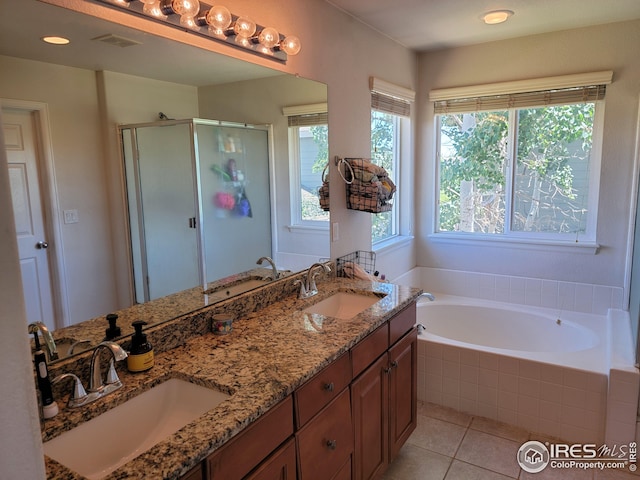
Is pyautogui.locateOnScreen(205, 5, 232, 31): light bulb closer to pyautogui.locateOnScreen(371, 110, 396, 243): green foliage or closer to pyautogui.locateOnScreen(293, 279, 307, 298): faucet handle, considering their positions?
pyautogui.locateOnScreen(293, 279, 307, 298): faucet handle

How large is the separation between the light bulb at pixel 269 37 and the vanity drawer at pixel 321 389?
1.38 m

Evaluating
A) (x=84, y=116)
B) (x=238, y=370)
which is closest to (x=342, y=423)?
(x=238, y=370)

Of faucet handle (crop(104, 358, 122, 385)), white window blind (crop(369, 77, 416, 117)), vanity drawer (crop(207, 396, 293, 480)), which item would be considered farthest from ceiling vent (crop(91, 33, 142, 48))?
white window blind (crop(369, 77, 416, 117))

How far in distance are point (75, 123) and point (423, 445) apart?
229 centimetres

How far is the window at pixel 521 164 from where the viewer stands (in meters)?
3.21

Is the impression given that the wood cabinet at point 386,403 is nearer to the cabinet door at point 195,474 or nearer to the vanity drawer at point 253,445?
the vanity drawer at point 253,445

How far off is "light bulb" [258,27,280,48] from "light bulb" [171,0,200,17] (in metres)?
0.37

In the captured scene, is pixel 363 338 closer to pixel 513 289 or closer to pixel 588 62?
pixel 513 289

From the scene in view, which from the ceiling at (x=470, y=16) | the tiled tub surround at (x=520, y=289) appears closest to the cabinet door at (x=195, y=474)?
the ceiling at (x=470, y=16)

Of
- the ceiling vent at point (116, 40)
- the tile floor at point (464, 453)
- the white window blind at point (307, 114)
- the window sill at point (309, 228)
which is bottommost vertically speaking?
the tile floor at point (464, 453)

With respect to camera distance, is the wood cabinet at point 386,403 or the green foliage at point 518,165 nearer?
the wood cabinet at point 386,403

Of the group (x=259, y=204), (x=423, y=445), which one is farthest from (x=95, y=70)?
(x=423, y=445)

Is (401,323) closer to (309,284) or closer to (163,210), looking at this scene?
(309,284)

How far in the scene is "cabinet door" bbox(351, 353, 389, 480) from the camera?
176 centimetres
